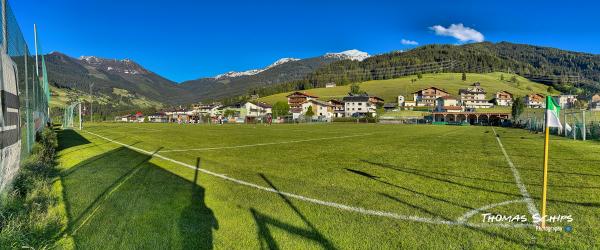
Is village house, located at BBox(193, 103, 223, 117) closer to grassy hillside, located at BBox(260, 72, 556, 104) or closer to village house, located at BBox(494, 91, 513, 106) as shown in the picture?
grassy hillside, located at BBox(260, 72, 556, 104)

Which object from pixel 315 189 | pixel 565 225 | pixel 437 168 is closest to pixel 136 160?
pixel 315 189

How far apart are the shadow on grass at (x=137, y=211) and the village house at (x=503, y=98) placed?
15294 cm

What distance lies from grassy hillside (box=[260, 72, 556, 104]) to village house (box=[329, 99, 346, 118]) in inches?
367

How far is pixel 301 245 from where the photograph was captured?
4055 millimetres

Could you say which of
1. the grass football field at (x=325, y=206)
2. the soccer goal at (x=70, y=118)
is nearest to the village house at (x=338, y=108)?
the soccer goal at (x=70, y=118)

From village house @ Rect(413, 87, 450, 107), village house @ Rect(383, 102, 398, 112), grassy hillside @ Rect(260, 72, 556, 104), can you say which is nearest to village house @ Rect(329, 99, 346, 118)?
grassy hillside @ Rect(260, 72, 556, 104)

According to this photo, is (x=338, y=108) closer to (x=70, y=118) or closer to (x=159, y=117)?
(x=159, y=117)

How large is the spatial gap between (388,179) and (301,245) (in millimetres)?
4696

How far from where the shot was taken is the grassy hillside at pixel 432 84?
503 feet

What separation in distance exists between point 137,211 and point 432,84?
170m

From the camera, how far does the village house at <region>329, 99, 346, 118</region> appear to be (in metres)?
140

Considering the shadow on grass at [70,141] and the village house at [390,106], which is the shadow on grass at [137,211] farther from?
the village house at [390,106]

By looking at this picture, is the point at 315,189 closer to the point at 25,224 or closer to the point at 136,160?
the point at 25,224

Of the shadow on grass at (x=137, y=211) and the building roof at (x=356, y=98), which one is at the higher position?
the building roof at (x=356, y=98)
